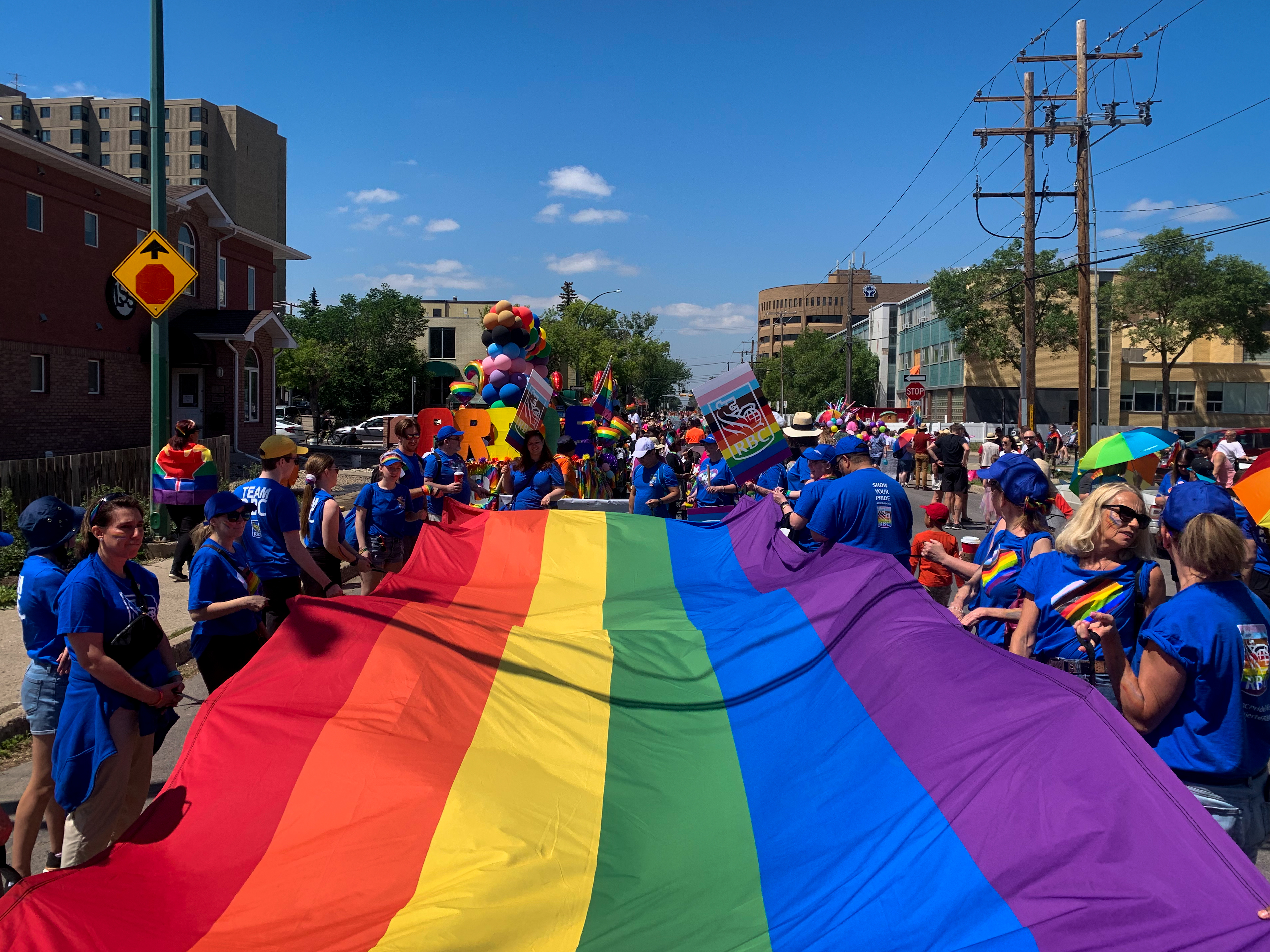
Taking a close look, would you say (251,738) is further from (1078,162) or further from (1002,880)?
(1078,162)

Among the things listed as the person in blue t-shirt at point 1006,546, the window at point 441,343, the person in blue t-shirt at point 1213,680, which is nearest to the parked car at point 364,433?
the window at point 441,343

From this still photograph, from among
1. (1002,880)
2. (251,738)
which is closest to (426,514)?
(251,738)

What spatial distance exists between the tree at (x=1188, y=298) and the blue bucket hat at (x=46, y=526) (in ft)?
189

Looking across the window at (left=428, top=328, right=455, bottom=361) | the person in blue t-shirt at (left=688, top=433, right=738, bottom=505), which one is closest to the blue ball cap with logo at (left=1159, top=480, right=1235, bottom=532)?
the person in blue t-shirt at (left=688, top=433, right=738, bottom=505)

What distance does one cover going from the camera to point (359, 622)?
5.06 m

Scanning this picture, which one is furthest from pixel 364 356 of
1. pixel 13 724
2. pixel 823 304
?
pixel 823 304

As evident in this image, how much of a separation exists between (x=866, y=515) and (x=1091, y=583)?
2.77m

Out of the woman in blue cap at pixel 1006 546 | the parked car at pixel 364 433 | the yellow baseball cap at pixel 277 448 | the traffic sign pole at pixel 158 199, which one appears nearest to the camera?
the woman in blue cap at pixel 1006 546

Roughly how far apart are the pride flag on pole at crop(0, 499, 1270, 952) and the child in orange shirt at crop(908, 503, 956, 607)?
1731mm

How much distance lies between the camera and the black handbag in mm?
3939

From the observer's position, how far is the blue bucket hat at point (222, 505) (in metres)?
4.89

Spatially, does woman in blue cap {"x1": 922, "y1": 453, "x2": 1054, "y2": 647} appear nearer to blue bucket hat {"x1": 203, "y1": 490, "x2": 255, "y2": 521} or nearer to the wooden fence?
blue bucket hat {"x1": 203, "y1": 490, "x2": 255, "y2": 521}

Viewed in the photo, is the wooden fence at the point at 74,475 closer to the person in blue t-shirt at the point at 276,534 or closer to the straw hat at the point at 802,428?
the person in blue t-shirt at the point at 276,534

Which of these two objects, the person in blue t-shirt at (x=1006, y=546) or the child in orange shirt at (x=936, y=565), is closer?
the person in blue t-shirt at (x=1006, y=546)
